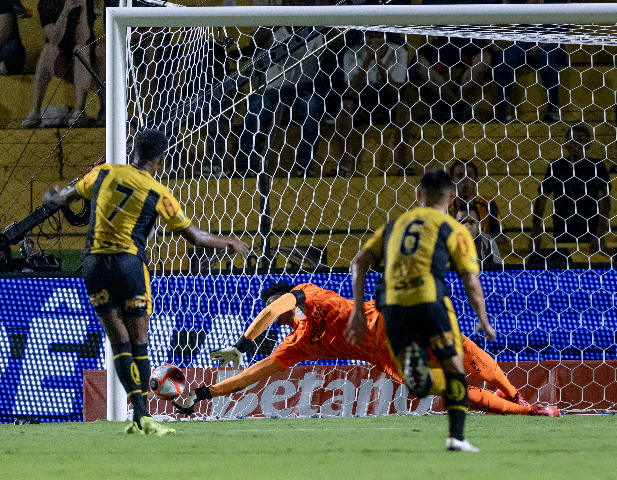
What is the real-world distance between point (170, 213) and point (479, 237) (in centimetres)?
298

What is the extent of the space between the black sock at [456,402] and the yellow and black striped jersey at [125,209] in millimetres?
1770

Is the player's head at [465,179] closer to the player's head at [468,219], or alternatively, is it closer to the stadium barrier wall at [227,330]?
the player's head at [468,219]

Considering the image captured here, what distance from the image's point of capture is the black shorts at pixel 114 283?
4.20m

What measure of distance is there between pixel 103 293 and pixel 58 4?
7.23 metres

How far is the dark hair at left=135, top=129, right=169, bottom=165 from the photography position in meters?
4.30

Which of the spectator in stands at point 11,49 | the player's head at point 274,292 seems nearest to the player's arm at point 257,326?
the player's head at point 274,292

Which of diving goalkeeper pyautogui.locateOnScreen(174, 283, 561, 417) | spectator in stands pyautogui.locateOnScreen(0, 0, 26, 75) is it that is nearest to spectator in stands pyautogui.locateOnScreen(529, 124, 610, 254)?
diving goalkeeper pyautogui.locateOnScreen(174, 283, 561, 417)

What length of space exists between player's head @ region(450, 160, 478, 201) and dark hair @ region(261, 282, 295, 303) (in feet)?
5.67

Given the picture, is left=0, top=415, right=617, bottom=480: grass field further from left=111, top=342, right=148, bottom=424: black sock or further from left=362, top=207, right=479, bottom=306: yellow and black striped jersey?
left=362, top=207, right=479, bottom=306: yellow and black striped jersey

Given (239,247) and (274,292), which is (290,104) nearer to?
(274,292)

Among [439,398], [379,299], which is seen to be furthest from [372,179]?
[379,299]

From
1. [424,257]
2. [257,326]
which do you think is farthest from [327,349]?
[424,257]

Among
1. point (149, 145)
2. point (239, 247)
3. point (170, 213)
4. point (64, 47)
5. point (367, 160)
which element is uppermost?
point (64, 47)

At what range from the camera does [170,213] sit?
169 inches
